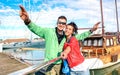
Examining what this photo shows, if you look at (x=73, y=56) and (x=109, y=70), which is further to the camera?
(x=109, y=70)

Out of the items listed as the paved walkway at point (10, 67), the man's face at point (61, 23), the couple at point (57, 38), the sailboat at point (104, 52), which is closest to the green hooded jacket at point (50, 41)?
the couple at point (57, 38)

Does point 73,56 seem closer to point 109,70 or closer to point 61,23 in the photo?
point 61,23

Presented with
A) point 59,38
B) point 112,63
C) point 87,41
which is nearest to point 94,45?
point 87,41

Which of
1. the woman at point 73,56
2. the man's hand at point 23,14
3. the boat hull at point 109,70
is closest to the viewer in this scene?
the man's hand at point 23,14

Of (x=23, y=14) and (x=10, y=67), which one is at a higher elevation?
(x=23, y=14)

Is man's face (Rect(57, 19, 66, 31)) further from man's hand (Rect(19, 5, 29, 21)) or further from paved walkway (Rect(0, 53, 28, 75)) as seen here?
paved walkway (Rect(0, 53, 28, 75))

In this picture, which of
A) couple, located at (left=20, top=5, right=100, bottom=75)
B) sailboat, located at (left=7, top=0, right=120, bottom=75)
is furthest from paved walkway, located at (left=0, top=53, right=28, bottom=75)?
couple, located at (left=20, top=5, right=100, bottom=75)

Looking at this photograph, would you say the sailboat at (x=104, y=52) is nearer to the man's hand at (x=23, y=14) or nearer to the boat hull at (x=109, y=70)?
the boat hull at (x=109, y=70)

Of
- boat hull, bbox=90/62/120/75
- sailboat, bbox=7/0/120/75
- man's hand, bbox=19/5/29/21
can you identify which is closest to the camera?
man's hand, bbox=19/5/29/21

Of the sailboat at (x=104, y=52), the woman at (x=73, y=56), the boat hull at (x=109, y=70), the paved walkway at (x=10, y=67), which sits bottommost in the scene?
the boat hull at (x=109, y=70)

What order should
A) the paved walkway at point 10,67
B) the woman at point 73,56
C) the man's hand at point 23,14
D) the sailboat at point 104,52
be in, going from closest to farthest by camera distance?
the man's hand at point 23,14 → the woman at point 73,56 → the paved walkway at point 10,67 → the sailboat at point 104,52

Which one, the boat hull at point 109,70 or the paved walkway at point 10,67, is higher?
the paved walkway at point 10,67

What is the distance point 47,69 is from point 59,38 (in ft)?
2.24

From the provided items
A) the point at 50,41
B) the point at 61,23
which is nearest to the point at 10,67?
the point at 50,41
